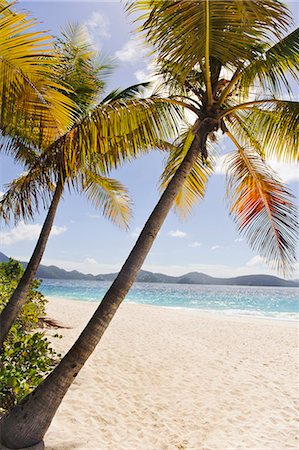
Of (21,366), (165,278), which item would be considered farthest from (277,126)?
(165,278)

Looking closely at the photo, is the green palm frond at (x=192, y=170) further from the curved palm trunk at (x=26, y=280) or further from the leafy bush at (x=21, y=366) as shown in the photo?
the leafy bush at (x=21, y=366)

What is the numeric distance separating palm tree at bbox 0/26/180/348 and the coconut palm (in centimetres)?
24

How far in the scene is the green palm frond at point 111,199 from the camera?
9.49 metres

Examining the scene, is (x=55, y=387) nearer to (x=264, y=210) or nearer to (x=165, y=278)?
(x=264, y=210)

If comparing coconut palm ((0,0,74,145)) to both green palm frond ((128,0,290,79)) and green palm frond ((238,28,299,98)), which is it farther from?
green palm frond ((238,28,299,98))

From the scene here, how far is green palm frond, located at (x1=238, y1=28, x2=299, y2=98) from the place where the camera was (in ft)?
13.5

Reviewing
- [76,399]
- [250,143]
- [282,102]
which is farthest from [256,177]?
[76,399]

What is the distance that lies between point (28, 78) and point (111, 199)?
240 inches

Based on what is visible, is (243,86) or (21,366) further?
(21,366)

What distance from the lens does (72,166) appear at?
4.30 m

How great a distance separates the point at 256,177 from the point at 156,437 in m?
4.06

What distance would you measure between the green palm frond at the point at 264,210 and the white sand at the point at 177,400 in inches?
90.5

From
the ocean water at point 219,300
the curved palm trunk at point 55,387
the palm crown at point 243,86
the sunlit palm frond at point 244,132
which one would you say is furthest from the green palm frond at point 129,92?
the ocean water at point 219,300

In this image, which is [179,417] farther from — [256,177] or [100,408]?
[256,177]
